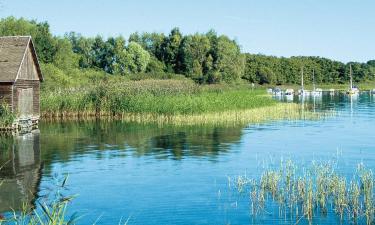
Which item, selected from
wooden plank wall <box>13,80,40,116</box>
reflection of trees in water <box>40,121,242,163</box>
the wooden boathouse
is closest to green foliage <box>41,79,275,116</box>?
reflection of trees in water <box>40,121,242,163</box>

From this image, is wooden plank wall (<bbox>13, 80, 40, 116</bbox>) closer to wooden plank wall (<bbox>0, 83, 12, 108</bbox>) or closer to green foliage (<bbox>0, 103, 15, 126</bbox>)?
wooden plank wall (<bbox>0, 83, 12, 108</bbox>)

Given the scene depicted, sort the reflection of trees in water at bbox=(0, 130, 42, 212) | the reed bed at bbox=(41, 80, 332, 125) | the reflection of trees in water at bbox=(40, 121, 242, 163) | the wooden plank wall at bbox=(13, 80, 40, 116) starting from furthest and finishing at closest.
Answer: the reed bed at bbox=(41, 80, 332, 125)
the wooden plank wall at bbox=(13, 80, 40, 116)
the reflection of trees in water at bbox=(40, 121, 242, 163)
the reflection of trees in water at bbox=(0, 130, 42, 212)

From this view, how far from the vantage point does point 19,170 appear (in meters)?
22.4

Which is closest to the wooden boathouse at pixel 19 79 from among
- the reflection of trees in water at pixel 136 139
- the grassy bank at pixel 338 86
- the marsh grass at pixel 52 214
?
the reflection of trees in water at pixel 136 139

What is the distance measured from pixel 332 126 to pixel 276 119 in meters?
7.07

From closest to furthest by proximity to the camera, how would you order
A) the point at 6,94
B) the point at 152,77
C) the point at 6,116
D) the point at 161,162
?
the point at 161,162, the point at 6,116, the point at 6,94, the point at 152,77

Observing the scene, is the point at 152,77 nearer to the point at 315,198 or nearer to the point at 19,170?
the point at 19,170

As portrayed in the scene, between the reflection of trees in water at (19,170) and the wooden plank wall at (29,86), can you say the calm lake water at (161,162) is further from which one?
the wooden plank wall at (29,86)

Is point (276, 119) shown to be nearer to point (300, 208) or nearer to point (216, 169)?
point (216, 169)

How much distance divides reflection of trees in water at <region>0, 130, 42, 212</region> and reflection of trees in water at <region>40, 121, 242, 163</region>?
30.8 inches

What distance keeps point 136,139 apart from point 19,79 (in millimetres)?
10960

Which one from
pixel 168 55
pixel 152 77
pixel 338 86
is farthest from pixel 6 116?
pixel 338 86

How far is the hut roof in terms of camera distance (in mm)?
37344

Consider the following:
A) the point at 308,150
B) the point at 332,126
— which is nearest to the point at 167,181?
the point at 308,150
